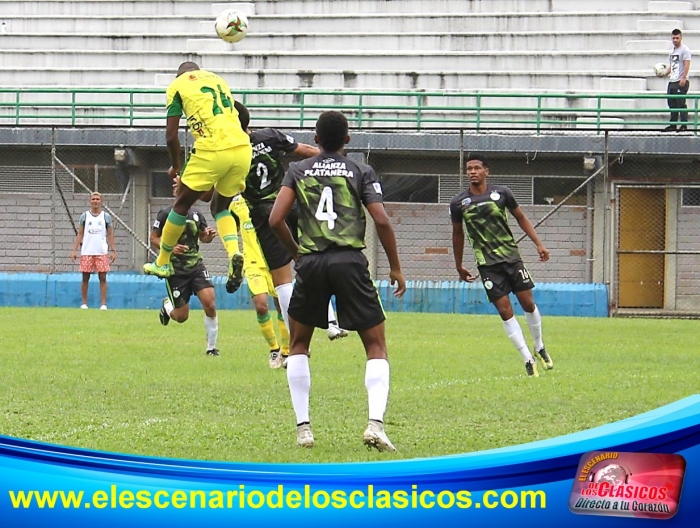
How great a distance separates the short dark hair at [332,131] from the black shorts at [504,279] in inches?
211

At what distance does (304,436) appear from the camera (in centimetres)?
709

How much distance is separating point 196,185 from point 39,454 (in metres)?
7.94

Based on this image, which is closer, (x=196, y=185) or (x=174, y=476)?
(x=174, y=476)

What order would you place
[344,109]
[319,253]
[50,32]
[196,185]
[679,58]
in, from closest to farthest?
[319,253]
[196,185]
[679,58]
[344,109]
[50,32]

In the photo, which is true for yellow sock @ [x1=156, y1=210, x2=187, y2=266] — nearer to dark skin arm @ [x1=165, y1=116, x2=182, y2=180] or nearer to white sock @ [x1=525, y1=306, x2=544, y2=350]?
dark skin arm @ [x1=165, y1=116, x2=182, y2=180]

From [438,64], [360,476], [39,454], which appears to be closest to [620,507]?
[360,476]

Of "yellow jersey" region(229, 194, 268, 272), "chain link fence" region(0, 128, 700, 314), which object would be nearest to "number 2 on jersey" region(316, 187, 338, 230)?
"yellow jersey" region(229, 194, 268, 272)

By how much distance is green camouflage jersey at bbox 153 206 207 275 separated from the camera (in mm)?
14477

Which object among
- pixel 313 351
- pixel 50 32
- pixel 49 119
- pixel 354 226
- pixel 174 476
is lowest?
pixel 313 351

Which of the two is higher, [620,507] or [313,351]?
[620,507]

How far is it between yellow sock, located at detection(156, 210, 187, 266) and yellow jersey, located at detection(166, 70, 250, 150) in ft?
2.10

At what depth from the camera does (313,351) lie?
1391 centimetres

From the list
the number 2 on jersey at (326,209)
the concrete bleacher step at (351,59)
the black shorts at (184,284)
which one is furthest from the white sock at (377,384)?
the concrete bleacher step at (351,59)

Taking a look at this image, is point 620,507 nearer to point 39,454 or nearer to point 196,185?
point 39,454
